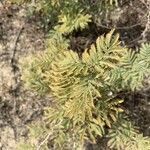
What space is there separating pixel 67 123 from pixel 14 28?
134cm

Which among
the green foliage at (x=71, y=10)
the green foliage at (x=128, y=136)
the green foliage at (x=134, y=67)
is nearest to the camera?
the green foliage at (x=134, y=67)

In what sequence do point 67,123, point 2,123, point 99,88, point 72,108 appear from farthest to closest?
point 2,123 → point 67,123 → point 99,88 → point 72,108

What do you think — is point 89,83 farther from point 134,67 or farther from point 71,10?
point 71,10

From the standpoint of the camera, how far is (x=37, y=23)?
386 centimetres

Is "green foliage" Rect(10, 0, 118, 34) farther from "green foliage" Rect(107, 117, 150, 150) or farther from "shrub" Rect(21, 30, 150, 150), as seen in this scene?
"green foliage" Rect(107, 117, 150, 150)

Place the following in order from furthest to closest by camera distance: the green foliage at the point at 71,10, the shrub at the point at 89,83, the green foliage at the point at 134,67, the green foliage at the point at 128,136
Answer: the green foliage at the point at 71,10, the green foliage at the point at 128,136, the green foliage at the point at 134,67, the shrub at the point at 89,83

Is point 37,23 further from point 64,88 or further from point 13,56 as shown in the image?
point 64,88

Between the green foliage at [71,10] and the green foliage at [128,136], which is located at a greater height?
the green foliage at [71,10]

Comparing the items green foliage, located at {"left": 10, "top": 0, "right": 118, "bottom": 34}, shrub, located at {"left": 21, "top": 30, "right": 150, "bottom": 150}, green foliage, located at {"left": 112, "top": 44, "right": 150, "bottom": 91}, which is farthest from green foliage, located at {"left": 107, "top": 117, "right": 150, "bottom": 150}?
green foliage, located at {"left": 10, "top": 0, "right": 118, "bottom": 34}

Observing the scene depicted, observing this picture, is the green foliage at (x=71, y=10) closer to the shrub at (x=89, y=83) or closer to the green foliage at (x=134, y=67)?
the shrub at (x=89, y=83)

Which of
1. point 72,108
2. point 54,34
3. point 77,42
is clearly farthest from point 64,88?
point 77,42

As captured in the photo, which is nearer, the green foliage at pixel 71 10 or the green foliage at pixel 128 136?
the green foliage at pixel 128 136

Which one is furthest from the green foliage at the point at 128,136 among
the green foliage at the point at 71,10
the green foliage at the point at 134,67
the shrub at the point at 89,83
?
the green foliage at the point at 71,10

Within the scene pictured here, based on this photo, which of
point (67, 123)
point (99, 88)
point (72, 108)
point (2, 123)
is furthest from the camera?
point (2, 123)
